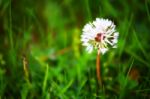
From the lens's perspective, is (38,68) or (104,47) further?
(38,68)

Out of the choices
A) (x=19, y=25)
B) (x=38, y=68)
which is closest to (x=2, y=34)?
(x=19, y=25)

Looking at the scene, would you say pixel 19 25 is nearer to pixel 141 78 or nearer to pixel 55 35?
pixel 55 35

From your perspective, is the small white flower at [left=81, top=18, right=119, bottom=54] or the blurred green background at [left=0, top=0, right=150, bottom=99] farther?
the blurred green background at [left=0, top=0, right=150, bottom=99]

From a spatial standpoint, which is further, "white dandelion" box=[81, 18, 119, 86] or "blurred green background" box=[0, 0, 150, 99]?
"blurred green background" box=[0, 0, 150, 99]

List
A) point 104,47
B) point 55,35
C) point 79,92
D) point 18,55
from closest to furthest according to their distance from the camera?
1. point 104,47
2. point 79,92
3. point 18,55
4. point 55,35

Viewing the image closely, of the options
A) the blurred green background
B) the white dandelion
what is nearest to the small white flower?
the white dandelion

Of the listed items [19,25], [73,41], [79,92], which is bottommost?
[79,92]

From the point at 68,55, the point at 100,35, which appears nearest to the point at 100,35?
the point at 100,35

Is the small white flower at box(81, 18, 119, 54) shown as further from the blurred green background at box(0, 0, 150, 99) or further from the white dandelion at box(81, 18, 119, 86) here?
the blurred green background at box(0, 0, 150, 99)
